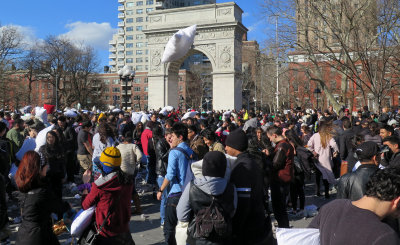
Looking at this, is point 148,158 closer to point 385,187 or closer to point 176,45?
point 176,45

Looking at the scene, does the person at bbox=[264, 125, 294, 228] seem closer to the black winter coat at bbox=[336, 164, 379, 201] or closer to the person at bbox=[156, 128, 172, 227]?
the person at bbox=[156, 128, 172, 227]

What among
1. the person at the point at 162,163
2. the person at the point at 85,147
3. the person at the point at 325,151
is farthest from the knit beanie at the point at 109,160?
the person at the point at 325,151

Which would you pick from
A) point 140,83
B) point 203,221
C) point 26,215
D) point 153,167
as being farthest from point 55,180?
point 140,83

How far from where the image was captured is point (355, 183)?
3.54 m

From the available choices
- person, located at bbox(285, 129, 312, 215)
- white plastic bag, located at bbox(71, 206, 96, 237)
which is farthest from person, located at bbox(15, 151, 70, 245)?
person, located at bbox(285, 129, 312, 215)

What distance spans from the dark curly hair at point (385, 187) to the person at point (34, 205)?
3.16 metres

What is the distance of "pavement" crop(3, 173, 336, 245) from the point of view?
18.6 ft

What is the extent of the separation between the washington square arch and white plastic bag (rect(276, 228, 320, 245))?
30.6 m

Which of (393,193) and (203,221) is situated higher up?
(393,193)

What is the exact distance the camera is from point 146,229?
242 inches

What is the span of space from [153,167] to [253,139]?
412 cm

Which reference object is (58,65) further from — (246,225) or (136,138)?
(246,225)

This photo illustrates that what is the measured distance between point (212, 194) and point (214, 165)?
0.84 feet

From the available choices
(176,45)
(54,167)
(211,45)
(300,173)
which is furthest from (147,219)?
(211,45)
